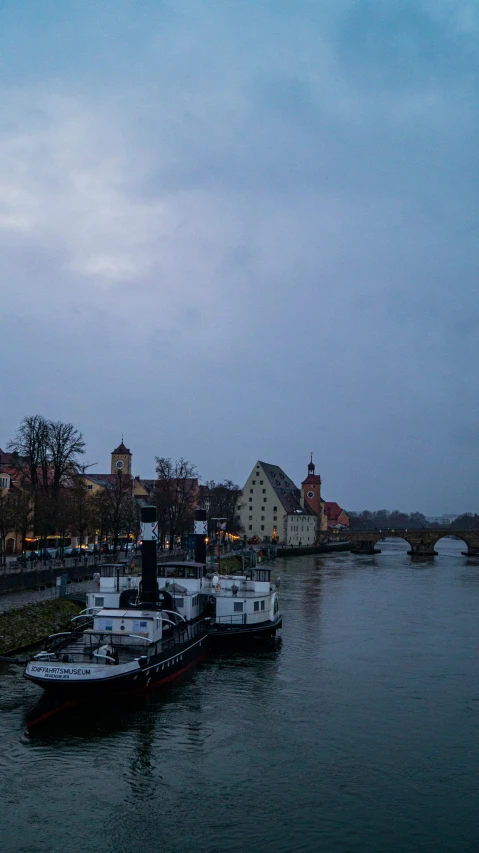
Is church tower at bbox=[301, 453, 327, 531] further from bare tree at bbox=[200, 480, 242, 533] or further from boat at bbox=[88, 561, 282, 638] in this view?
boat at bbox=[88, 561, 282, 638]

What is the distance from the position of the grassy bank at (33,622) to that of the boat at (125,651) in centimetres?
255

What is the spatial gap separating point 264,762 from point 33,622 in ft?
69.5

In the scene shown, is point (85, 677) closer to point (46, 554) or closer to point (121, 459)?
point (46, 554)

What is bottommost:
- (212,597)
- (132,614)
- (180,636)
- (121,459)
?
(180,636)

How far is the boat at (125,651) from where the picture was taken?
27672 mm

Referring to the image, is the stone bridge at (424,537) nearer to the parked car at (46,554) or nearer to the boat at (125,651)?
the parked car at (46,554)

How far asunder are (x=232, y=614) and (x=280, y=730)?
1667cm

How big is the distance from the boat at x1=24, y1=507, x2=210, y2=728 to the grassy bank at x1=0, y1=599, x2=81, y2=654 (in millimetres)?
2547

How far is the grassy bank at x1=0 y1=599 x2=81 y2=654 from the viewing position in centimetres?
3728

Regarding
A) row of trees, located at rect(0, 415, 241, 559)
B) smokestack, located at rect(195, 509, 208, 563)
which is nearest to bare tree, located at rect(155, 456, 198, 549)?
row of trees, located at rect(0, 415, 241, 559)

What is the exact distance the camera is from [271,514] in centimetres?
14338

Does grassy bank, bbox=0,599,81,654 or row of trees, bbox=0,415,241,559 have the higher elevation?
row of trees, bbox=0,415,241,559

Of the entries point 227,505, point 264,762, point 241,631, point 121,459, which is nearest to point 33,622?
point 241,631

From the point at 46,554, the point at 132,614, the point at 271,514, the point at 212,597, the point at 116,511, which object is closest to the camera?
the point at 132,614
